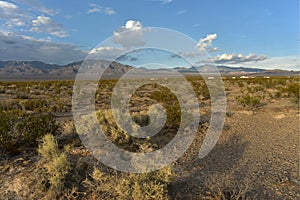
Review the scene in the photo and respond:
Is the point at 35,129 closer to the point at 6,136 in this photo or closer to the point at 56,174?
the point at 6,136

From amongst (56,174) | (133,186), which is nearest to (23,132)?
(56,174)

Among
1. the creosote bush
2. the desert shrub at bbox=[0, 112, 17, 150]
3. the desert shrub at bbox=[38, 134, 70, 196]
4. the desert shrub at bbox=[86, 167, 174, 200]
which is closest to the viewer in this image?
the desert shrub at bbox=[86, 167, 174, 200]

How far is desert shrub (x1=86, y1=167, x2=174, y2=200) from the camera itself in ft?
13.6

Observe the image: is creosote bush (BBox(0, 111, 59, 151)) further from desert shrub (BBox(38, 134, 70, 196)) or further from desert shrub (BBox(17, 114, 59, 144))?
desert shrub (BBox(38, 134, 70, 196))

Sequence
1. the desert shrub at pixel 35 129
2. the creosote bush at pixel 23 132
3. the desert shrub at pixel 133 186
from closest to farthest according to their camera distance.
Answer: the desert shrub at pixel 133 186 < the creosote bush at pixel 23 132 < the desert shrub at pixel 35 129

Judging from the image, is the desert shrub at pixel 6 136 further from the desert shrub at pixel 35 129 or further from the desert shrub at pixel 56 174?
the desert shrub at pixel 56 174

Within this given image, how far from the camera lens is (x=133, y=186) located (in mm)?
4277

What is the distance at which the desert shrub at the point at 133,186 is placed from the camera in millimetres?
4137

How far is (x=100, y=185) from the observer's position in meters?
4.61

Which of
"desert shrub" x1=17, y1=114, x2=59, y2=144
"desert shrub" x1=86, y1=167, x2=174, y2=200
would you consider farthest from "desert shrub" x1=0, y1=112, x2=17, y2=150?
"desert shrub" x1=86, y1=167, x2=174, y2=200

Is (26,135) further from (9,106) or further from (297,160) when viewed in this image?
(9,106)

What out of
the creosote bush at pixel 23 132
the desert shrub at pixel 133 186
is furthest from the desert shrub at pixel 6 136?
the desert shrub at pixel 133 186

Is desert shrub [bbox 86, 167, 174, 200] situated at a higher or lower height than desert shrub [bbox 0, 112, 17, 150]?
lower

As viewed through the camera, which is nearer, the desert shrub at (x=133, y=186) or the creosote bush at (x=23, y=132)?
the desert shrub at (x=133, y=186)
